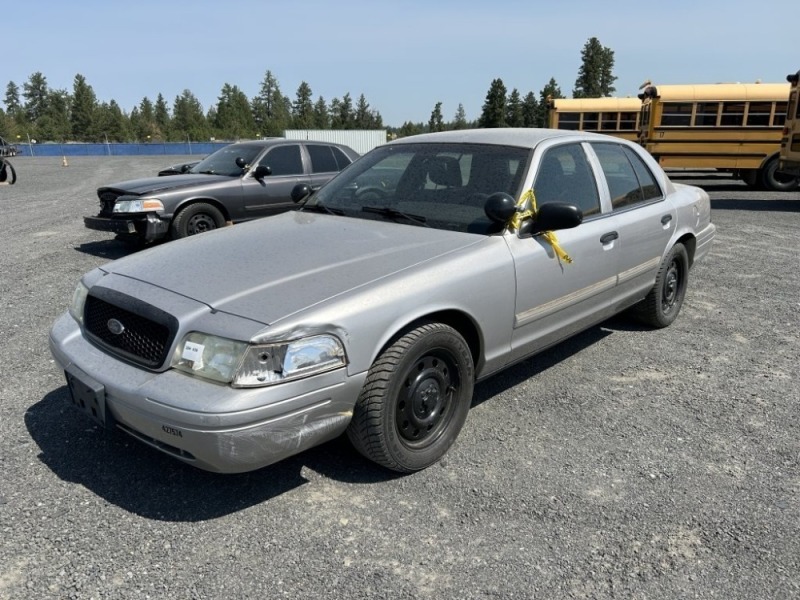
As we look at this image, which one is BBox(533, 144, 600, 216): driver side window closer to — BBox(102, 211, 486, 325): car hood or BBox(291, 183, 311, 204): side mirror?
BBox(102, 211, 486, 325): car hood

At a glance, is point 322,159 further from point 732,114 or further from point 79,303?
point 732,114

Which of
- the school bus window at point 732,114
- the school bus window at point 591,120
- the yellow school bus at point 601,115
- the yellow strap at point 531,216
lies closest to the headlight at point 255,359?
the yellow strap at point 531,216

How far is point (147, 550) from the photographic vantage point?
245cm

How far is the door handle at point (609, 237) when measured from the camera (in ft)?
13.0

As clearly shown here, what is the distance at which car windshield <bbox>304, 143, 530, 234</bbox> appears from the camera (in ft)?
11.6

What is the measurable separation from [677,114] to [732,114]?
127 centimetres

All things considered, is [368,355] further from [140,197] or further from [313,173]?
[313,173]

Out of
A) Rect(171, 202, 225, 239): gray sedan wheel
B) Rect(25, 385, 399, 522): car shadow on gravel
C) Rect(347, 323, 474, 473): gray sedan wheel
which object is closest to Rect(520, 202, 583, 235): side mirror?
Rect(347, 323, 474, 473): gray sedan wheel

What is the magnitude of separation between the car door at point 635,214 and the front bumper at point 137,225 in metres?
5.41

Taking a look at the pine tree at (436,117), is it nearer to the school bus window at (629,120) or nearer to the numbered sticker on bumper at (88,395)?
the school bus window at (629,120)

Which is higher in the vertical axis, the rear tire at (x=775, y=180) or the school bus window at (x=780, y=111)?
the school bus window at (x=780, y=111)

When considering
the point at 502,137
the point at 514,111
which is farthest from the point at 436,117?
the point at 502,137

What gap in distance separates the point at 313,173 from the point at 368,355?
6795 mm

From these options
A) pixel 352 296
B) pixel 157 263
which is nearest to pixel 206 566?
pixel 352 296
